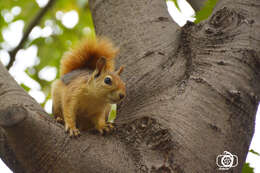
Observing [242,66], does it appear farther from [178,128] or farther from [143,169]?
[143,169]

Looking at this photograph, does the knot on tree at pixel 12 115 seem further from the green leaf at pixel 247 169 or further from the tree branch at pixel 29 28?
the tree branch at pixel 29 28

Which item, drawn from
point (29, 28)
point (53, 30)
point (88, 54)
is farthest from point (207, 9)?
point (53, 30)

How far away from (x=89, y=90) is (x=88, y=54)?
1.05 feet

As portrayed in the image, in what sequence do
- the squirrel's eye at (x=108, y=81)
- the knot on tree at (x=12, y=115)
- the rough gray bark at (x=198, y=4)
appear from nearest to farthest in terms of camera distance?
the knot on tree at (x=12, y=115), the squirrel's eye at (x=108, y=81), the rough gray bark at (x=198, y=4)

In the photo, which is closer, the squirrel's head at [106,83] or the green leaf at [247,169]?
the green leaf at [247,169]

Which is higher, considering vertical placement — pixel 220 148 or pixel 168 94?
pixel 168 94

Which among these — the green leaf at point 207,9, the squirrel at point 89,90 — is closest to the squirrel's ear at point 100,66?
the squirrel at point 89,90

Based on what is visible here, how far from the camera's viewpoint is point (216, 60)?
167 cm

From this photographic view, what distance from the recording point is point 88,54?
2.62m

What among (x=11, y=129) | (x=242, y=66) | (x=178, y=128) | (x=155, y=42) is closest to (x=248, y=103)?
(x=242, y=66)

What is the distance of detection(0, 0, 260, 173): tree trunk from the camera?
4.43 ft

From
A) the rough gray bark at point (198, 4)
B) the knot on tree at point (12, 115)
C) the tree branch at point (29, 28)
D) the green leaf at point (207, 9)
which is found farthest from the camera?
the tree branch at point (29, 28)

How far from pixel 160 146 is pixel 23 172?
1.94 feet

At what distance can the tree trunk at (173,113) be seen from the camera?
135cm
